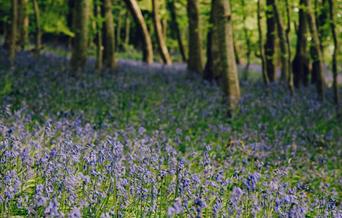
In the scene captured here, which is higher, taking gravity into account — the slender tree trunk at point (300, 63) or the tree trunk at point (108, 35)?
the tree trunk at point (108, 35)

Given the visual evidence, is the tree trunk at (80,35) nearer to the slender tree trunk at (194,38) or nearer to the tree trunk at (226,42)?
the tree trunk at (226,42)

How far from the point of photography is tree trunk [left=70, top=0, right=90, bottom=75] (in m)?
13.8

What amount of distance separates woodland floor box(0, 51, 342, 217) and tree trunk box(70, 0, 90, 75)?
45cm

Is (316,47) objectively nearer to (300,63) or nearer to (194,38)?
(194,38)

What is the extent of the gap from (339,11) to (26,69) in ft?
27.7

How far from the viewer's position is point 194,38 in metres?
18.2

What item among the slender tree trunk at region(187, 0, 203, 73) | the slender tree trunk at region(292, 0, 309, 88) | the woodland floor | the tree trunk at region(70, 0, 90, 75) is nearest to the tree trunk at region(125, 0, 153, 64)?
the slender tree trunk at region(187, 0, 203, 73)

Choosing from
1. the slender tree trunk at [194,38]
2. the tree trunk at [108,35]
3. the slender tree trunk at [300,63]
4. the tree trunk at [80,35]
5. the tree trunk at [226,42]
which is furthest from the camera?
the slender tree trunk at [300,63]

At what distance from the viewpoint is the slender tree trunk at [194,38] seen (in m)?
17.9

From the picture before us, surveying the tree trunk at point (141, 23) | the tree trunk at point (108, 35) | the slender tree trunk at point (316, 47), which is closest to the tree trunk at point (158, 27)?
the tree trunk at point (141, 23)

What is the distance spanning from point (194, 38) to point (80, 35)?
524 centimetres

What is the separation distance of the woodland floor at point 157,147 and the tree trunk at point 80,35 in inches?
17.5

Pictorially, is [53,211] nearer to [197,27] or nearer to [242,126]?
[242,126]

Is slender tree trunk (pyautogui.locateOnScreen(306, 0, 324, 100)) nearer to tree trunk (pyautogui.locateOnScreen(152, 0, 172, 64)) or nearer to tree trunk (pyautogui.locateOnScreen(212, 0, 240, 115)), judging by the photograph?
tree trunk (pyautogui.locateOnScreen(212, 0, 240, 115))
